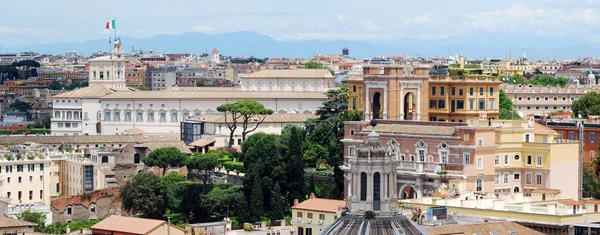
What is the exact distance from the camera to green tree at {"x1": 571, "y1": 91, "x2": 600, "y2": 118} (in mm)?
89188

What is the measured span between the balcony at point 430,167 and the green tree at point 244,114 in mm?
29089

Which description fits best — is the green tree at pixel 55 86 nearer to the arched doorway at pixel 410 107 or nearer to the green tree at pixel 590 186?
the arched doorway at pixel 410 107

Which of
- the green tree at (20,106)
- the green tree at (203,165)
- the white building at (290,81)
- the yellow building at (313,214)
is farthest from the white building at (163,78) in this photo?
the yellow building at (313,214)

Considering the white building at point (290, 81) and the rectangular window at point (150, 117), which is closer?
the rectangular window at point (150, 117)

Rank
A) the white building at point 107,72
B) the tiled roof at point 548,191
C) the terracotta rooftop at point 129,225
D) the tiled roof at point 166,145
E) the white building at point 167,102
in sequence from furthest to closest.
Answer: the white building at point 107,72
the white building at point 167,102
the tiled roof at point 166,145
the terracotta rooftop at point 129,225
the tiled roof at point 548,191

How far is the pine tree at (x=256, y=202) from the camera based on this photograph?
6319 cm

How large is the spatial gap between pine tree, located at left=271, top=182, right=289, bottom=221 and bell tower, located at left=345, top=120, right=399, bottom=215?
2957cm

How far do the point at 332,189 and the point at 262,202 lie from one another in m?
2.46

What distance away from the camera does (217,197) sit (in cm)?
6600

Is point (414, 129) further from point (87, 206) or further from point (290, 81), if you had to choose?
point (290, 81)

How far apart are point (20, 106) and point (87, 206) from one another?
75336mm

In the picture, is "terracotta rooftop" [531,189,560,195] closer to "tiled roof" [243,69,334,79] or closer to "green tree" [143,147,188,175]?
"green tree" [143,147,188,175]

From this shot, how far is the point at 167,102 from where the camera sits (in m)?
105

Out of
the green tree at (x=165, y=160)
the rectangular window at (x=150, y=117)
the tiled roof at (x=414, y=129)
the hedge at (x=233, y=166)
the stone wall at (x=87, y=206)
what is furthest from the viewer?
the rectangular window at (x=150, y=117)
